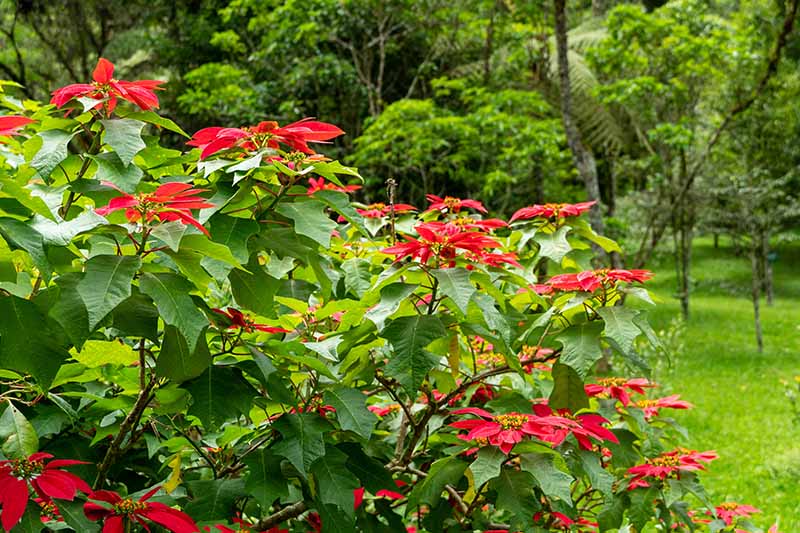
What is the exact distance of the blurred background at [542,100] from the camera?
274 inches

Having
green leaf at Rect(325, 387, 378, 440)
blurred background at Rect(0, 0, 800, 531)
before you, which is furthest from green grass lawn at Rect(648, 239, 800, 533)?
green leaf at Rect(325, 387, 378, 440)

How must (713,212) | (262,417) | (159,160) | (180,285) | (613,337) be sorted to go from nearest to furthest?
(180,285), (613,337), (159,160), (262,417), (713,212)

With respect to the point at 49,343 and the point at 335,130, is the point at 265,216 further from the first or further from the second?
the point at 49,343

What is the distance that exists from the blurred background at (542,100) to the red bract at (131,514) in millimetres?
4422

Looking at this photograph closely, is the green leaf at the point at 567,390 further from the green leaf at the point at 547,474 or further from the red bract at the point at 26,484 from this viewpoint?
the red bract at the point at 26,484

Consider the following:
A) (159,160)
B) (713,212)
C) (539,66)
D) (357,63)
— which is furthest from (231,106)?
(159,160)

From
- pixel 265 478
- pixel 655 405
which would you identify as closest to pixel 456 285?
pixel 265 478

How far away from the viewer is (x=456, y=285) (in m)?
1.14

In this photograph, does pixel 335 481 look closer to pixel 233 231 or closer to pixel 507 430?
pixel 507 430

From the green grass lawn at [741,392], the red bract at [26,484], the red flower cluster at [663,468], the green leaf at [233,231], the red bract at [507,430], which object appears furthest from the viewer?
the green grass lawn at [741,392]

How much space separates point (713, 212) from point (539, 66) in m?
3.51

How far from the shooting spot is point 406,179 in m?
8.83

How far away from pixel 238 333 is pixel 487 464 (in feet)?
1.53

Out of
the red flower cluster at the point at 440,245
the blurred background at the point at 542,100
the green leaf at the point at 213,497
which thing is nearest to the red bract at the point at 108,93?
the red flower cluster at the point at 440,245
